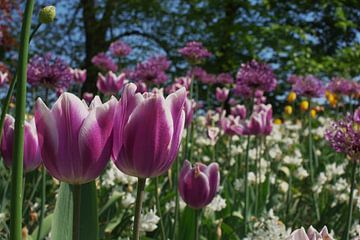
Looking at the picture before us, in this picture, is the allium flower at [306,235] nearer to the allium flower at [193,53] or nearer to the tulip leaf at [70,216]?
the tulip leaf at [70,216]

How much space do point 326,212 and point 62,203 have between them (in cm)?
183

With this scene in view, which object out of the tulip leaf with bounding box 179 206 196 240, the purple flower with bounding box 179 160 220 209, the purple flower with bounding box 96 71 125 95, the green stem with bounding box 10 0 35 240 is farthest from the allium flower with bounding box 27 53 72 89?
the green stem with bounding box 10 0 35 240

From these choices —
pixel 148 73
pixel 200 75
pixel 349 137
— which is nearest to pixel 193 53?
pixel 148 73

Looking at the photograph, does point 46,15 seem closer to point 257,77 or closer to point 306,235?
point 306,235

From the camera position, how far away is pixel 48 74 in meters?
2.58

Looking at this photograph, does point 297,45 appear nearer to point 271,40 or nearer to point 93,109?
point 271,40

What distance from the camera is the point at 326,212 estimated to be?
8.87ft

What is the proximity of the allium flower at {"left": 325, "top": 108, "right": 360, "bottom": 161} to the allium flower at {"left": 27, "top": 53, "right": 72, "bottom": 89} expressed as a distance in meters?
1.31

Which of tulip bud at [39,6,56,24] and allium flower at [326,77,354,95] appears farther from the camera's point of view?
allium flower at [326,77,354,95]

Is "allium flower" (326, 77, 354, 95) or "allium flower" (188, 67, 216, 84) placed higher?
"allium flower" (188, 67, 216, 84)

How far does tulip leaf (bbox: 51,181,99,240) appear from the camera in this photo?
1.06 metres

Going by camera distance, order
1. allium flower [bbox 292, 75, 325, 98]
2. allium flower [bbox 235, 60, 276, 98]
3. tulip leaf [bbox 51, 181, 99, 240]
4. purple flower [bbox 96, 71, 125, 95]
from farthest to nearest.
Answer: allium flower [bbox 292, 75, 325, 98] < purple flower [bbox 96, 71, 125, 95] < allium flower [bbox 235, 60, 276, 98] < tulip leaf [bbox 51, 181, 99, 240]

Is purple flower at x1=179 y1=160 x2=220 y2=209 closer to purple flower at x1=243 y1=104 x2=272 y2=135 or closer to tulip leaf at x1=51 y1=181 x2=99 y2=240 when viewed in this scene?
tulip leaf at x1=51 y1=181 x2=99 y2=240

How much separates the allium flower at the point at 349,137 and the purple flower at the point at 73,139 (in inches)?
40.5
